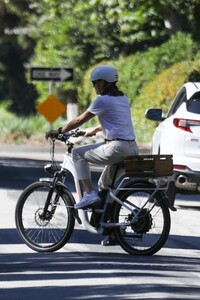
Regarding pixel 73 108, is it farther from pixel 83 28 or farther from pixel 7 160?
pixel 7 160

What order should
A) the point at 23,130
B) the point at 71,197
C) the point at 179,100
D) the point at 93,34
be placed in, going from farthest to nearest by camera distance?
1. the point at 93,34
2. the point at 23,130
3. the point at 179,100
4. the point at 71,197

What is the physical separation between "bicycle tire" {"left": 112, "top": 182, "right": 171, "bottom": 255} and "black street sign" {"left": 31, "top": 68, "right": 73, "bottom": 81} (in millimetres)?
17813

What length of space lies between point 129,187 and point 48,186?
797 mm

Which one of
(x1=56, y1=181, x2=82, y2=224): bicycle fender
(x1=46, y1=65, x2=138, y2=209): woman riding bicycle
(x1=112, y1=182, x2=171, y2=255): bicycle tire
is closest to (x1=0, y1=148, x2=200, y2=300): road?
(x1=112, y1=182, x2=171, y2=255): bicycle tire

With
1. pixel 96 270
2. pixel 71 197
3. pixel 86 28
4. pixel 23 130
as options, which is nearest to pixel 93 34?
pixel 86 28

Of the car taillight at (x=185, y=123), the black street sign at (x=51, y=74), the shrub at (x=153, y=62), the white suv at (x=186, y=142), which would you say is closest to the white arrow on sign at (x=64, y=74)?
the black street sign at (x=51, y=74)

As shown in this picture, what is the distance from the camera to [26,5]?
5594cm

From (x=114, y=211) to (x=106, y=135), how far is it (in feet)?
2.25

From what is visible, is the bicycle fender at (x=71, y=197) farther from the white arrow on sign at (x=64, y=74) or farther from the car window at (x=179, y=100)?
the white arrow on sign at (x=64, y=74)

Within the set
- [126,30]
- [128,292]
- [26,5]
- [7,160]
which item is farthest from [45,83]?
[128,292]

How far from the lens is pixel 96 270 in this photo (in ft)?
37.0

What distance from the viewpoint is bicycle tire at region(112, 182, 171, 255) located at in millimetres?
12516

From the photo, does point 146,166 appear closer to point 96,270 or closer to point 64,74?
point 96,270

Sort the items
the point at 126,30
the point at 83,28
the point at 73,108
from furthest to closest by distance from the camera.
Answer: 1. the point at 83,28
2. the point at 126,30
3. the point at 73,108
